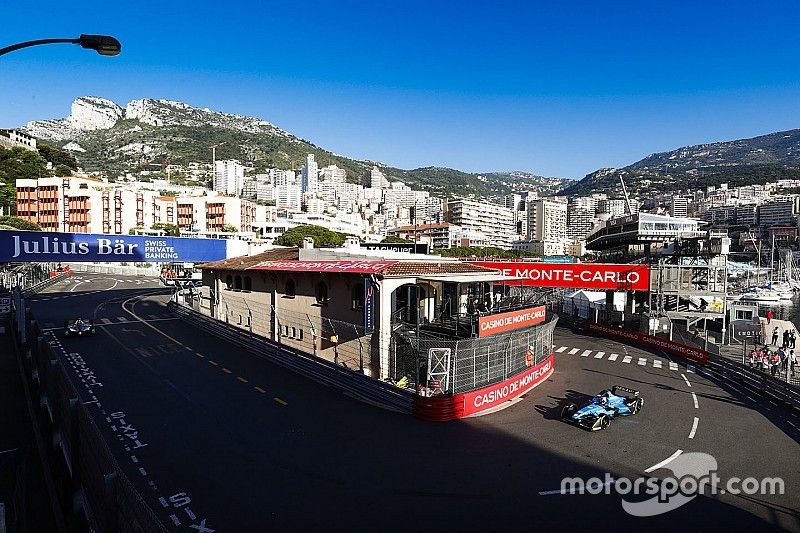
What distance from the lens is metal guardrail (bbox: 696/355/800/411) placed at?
60.3ft

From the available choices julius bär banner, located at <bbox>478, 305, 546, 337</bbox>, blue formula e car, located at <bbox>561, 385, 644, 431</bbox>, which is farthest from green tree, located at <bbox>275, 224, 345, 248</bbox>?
blue formula e car, located at <bbox>561, 385, 644, 431</bbox>

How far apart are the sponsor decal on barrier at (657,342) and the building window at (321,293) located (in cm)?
2187

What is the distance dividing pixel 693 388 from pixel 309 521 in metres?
19.9

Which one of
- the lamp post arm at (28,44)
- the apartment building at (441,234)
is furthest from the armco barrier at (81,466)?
the apartment building at (441,234)

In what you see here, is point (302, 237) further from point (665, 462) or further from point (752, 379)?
point (665, 462)

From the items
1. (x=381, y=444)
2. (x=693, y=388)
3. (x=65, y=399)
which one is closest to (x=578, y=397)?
(x=693, y=388)

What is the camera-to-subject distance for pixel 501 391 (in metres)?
18.1

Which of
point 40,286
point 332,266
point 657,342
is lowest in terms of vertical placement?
point 657,342

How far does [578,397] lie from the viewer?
777 inches

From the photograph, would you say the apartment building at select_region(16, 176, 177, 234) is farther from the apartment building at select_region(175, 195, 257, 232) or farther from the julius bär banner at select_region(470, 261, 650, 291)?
the julius bär banner at select_region(470, 261, 650, 291)

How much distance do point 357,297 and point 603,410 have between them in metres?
12.1

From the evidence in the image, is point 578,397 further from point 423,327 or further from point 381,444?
point 381,444

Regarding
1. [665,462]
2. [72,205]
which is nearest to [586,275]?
[665,462]

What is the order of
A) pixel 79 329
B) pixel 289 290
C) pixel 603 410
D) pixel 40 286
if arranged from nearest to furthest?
pixel 603 410 → pixel 79 329 → pixel 289 290 → pixel 40 286
